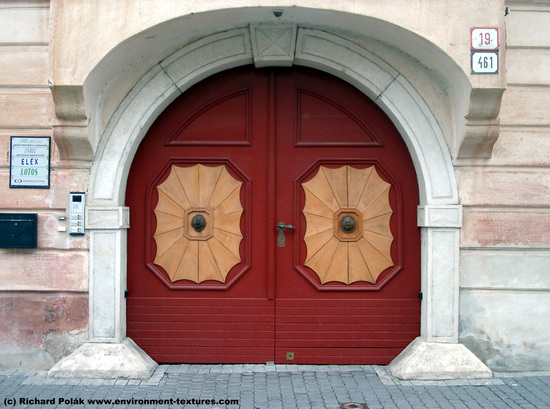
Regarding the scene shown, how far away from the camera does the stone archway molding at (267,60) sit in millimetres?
5520

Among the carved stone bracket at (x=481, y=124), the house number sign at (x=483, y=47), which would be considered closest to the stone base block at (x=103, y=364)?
the carved stone bracket at (x=481, y=124)

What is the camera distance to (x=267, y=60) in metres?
5.63

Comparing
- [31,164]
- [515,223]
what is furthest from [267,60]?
[515,223]

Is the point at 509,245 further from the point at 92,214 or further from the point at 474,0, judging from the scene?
the point at 92,214

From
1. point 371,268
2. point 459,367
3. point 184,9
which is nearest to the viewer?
point 184,9

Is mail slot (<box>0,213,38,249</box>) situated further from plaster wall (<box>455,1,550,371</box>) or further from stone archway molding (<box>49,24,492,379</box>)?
plaster wall (<box>455,1,550,371</box>)

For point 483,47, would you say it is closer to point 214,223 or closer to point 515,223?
point 515,223

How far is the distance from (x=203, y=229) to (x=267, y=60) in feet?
5.81

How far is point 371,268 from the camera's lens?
5.80 m

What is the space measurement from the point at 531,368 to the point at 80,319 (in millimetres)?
4336

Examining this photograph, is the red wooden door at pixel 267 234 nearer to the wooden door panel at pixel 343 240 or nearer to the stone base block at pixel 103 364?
the wooden door panel at pixel 343 240

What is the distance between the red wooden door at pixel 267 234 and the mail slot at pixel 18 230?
91cm

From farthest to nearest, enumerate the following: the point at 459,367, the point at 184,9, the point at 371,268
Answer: the point at 371,268
the point at 459,367
the point at 184,9

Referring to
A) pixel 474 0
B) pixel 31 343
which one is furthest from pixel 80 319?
pixel 474 0
